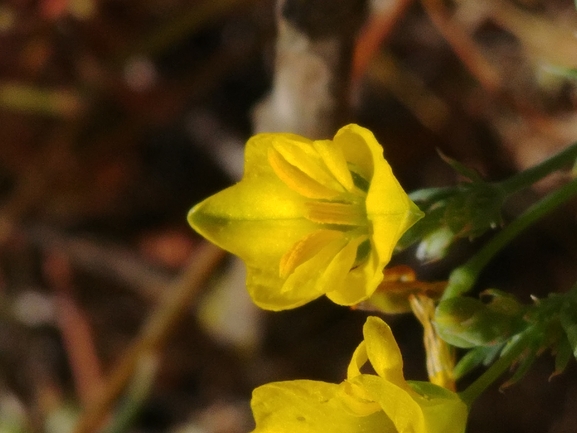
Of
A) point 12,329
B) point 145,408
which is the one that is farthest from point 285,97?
point 12,329

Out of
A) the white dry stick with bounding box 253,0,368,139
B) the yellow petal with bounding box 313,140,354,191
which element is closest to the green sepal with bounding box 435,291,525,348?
the yellow petal with bounding box 313,140,354,191

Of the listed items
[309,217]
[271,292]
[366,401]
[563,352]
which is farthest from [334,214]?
[563,352]

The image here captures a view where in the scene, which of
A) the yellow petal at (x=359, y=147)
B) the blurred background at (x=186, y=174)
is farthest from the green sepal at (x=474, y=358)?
the blurred background at (x=186, y=174)

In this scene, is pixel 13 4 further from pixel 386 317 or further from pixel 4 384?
pixel 386 317

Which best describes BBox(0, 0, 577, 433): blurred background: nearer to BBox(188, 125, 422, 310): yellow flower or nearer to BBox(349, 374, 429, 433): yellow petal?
BBox(188, 125, 422, 310): yellow flower

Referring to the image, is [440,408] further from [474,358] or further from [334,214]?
[334,214]
